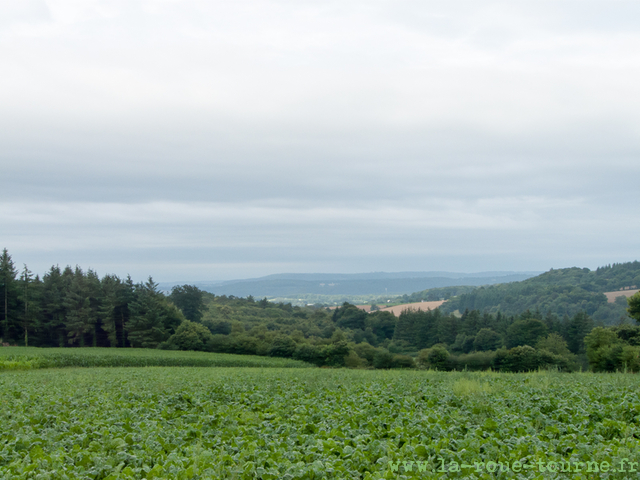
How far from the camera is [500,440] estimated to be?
6.95 metres

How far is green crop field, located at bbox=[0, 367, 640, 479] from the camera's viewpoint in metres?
5.83

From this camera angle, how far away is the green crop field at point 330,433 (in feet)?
19.1

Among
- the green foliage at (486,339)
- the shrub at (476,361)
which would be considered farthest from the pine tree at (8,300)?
the green foliage at (486,339)

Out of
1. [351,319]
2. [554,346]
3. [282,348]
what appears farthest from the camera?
[351,319]

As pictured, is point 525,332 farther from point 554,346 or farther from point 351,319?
point 351,319

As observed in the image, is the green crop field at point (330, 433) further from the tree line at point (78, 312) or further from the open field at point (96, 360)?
the tree line at point (78, 312)

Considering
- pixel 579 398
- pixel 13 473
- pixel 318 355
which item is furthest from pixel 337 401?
pixel 318 355

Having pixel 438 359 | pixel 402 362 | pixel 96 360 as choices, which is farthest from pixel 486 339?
pixel 96 360

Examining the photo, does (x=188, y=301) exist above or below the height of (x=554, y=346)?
above

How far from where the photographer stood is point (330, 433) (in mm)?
7535

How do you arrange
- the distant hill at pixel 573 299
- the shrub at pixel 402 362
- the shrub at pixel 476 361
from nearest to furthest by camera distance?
1. the shrub at pixel 476 361
2. the shrub at pixel 402 362
3. the distant hill at pixel 573 299

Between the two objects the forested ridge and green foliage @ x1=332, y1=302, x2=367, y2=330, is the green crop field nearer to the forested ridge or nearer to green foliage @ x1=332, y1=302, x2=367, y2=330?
the forested ridge

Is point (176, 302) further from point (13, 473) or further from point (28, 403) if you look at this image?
point (13, 473)

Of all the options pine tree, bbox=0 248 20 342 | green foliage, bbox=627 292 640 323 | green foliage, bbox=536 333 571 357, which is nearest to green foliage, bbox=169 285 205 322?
pine tree, bbox=0 248 20 342
